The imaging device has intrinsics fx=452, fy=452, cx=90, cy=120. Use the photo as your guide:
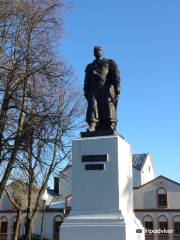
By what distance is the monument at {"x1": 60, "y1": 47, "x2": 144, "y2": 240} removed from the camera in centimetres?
940

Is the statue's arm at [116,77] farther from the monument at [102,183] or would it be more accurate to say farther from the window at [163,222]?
the window at [163,222]

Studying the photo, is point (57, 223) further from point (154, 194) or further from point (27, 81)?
point (27, 81)

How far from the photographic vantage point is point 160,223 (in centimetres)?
5103

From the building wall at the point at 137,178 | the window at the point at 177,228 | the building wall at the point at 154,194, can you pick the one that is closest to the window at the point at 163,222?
the window at the point at 177,228

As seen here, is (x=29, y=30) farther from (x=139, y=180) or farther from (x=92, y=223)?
(x=139, y=180)

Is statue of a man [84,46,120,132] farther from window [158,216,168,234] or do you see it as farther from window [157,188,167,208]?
window [157,188,167,208]

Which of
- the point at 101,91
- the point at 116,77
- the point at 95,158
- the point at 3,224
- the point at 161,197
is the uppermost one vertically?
the point at 116,77

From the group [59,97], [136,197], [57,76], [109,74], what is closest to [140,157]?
[136,197]

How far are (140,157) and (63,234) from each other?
52277mm

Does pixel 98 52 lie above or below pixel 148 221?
above

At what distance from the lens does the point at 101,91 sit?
10930mm

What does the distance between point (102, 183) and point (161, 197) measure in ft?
143

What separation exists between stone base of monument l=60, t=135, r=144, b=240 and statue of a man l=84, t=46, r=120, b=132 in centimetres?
66

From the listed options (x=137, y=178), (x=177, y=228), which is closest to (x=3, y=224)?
(x=137, y=178)
